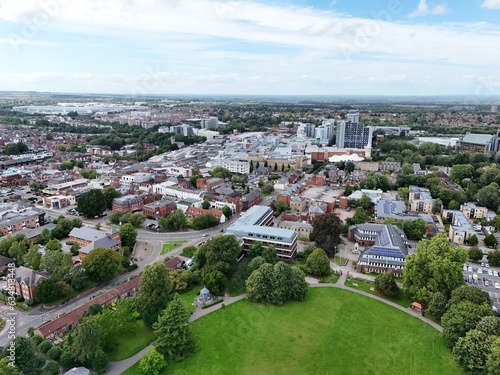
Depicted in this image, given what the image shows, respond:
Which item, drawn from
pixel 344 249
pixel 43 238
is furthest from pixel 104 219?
pixel 344 249

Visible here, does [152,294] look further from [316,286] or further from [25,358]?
[316,286]

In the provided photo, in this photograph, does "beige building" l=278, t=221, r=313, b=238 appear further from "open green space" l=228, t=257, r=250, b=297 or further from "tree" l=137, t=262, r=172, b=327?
"tree" l=137, t=262, r=172, b=327

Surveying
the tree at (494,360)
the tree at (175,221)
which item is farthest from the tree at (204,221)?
the tree at (494,360)

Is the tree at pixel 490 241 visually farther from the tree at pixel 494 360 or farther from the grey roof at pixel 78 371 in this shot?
the grey roof at pixel 78 371

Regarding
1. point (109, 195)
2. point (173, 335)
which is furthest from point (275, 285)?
point (109, 195)

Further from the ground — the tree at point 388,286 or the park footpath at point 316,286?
the tree at point 388,286

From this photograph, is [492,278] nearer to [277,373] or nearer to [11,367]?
[277,373]
